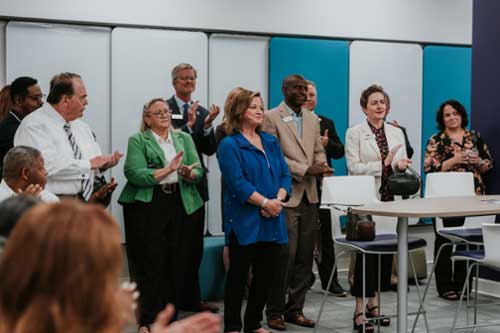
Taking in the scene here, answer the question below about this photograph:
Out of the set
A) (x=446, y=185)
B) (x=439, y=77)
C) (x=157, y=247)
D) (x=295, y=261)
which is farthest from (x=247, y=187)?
(x=439, y=77)

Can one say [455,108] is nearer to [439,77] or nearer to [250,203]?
[439,77]

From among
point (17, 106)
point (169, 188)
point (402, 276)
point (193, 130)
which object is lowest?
point (402, 276)

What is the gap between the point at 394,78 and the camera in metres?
7.84

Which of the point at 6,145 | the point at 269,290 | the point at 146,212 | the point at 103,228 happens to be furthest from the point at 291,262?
the point at 103,228

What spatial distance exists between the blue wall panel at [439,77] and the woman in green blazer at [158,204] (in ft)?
11.6

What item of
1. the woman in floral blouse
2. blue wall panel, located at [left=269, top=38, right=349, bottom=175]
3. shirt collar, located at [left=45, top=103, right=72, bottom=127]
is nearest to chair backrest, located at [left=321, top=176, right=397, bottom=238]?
the woman in floral blouse

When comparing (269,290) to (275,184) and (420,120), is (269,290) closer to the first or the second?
(275,184)

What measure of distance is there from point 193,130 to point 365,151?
4.45 ft

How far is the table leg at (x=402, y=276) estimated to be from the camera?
4383 millimetres

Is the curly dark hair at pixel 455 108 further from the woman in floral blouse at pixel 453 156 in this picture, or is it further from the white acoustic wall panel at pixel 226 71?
the white acoustic wall panel at pixel 226 71

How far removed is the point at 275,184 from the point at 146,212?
34.7 inches

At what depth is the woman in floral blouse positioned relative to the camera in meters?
6.37

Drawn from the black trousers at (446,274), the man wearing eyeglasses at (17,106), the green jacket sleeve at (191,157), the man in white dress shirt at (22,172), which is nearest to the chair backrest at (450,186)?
the black trousers at (446,274)

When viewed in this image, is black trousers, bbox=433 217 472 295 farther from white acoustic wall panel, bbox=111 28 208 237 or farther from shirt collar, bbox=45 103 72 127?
shirt collar, bbox=45 103 72 127
